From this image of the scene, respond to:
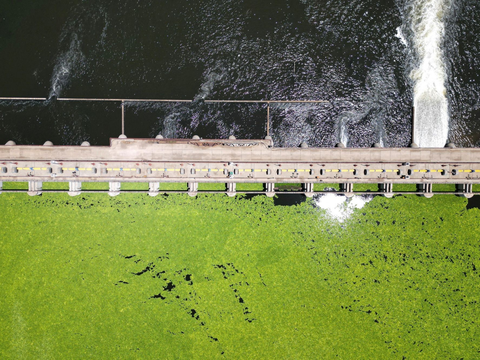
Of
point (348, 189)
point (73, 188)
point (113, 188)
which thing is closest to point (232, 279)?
point (348, 189)

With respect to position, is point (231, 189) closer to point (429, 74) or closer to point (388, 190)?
point (388, 190)

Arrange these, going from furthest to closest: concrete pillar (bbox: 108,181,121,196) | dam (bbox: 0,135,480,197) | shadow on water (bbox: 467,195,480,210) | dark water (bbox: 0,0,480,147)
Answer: dark water (bbox: 0,0,480,147) < shadow on water (bbox: 467,195,480,210) < concrete pillar (bbox: 108,181,121,196) < dam (bbox: 0,135,480,197)

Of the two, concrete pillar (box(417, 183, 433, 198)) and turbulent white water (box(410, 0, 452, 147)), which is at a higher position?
turbulent white water (box(410, 0, 452, 147))

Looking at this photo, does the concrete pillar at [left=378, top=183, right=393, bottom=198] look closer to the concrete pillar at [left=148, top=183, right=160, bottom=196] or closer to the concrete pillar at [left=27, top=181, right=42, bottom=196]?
the concrete pillar at [left=148, top=183, right=160, bottom=196]

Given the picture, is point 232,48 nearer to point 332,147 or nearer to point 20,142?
point 332,147

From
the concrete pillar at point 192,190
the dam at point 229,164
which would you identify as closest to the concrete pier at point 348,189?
the dam at point 229,164

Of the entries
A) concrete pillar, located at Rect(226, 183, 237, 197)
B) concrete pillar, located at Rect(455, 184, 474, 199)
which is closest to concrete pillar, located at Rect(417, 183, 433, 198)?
concrete pillar, located at Rect(455, 184, 474, 199)
